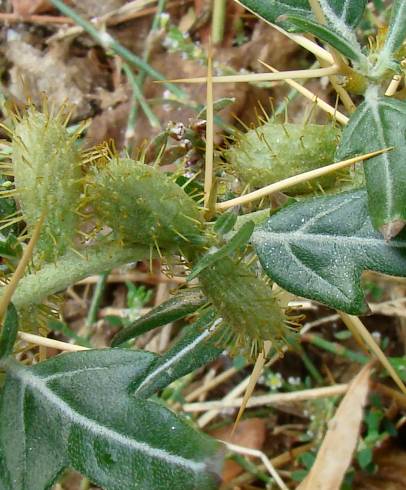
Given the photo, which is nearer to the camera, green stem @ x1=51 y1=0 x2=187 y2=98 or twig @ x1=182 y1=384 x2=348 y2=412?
twig @ x1=182 y1=384 x2=348 y2=412

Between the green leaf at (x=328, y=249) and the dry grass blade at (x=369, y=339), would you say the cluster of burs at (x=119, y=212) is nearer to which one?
the green leaf at (x=328, y=249)

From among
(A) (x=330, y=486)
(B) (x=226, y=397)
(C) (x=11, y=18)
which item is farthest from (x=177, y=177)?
(C) (x=11, y=18)

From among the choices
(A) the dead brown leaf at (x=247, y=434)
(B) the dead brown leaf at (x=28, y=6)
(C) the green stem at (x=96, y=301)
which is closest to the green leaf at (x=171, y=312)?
(C) the green stem at (x=96, y=301)

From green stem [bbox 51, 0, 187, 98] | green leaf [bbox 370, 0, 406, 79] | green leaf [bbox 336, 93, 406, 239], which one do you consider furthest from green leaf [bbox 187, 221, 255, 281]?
green stem [bbox 51, 0, 187, 98]

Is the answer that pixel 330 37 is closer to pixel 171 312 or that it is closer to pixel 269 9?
pixel 269 9

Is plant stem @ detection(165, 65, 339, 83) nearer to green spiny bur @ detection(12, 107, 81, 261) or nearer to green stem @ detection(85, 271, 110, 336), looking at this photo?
green spiny bur @ detection(12, 107, 81, 261)
